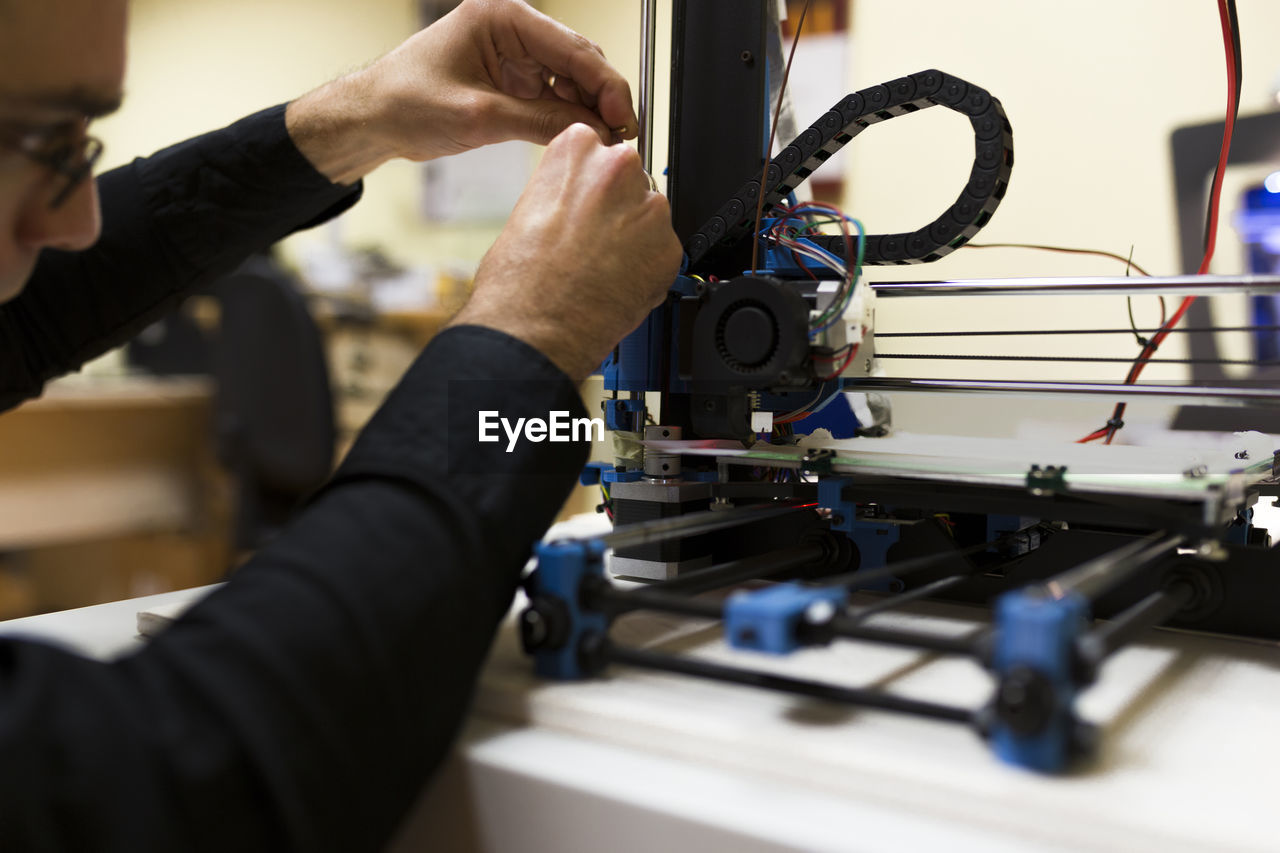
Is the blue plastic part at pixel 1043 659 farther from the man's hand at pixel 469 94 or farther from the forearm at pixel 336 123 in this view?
the forearm at pixel 336 123

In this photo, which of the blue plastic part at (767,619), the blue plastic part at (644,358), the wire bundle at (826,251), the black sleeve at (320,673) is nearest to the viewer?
the black sleeve at (320,673)

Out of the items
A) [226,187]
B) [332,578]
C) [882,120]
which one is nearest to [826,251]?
[882,120]

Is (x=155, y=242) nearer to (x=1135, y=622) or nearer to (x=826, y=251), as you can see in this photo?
(x=826, y=251)

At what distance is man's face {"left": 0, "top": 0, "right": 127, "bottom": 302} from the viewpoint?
50 centimetres

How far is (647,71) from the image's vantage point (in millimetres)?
1018

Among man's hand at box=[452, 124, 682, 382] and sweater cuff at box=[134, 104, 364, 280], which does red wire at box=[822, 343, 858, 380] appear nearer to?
man's hand at box=[452, 124, 682, 382]

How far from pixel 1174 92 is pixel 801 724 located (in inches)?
80.0

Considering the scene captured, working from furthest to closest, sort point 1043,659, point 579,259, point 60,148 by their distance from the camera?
point 579,259, point 60,148, point 1043,659

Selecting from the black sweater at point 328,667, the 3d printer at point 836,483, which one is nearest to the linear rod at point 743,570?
the 3d printer at point 836,483

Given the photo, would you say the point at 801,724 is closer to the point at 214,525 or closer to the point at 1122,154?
the point at 1122,154

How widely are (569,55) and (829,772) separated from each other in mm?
784

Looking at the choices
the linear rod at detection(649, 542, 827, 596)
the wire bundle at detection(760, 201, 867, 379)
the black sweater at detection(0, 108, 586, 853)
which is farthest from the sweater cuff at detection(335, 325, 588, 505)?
the wire bundle at detection(760, 201, 867, 379)

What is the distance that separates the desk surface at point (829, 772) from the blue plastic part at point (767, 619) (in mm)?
Result: 49

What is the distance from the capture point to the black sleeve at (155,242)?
936 mm
